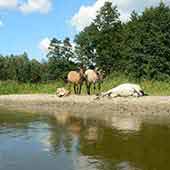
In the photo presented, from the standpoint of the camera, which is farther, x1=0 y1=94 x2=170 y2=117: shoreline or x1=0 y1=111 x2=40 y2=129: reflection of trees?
x1=0 y1=94 x2=170 y2=117: shoreline

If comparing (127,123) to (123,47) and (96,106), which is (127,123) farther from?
(123,47)

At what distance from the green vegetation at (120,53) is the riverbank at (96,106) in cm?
455

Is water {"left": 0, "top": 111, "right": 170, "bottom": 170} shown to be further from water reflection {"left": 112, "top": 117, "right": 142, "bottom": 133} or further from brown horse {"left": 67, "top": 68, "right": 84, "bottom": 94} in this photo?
brown horse {"left": 67, "top": 68, "right": 84, "bottom": 94}

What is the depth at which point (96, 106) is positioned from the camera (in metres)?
24.5

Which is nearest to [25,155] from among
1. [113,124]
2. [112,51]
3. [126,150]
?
[126,150]

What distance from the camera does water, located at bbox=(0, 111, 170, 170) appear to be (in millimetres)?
10227

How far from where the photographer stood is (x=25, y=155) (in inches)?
448

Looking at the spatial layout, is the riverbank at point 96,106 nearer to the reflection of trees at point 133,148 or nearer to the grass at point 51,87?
the grass at point 51,87

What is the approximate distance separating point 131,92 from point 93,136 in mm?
12142

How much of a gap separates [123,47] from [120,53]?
0.95 metres

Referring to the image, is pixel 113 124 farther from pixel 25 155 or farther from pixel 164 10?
pixel 164 10

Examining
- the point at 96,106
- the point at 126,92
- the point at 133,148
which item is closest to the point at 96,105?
the point at 96,106

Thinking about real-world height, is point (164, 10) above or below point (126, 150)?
above

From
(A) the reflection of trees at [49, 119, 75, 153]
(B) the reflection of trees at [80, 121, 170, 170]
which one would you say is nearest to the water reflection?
(B) the reflection of trees at [80, 121, 170, 170]
